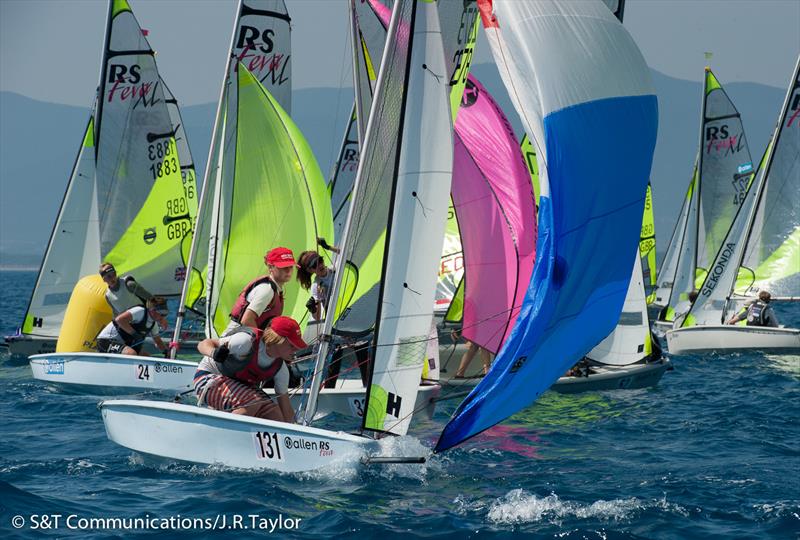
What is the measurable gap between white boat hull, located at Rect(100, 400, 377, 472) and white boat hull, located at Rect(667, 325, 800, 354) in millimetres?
12168

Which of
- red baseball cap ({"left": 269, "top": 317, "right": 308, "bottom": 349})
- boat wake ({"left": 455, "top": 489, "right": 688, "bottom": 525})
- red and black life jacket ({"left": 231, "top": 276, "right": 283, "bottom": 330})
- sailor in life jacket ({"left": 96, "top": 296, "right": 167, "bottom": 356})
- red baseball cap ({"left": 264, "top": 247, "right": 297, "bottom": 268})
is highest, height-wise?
red baseball cap ({"left": 264, "top": 247, "right": 297, "bottom": 268})

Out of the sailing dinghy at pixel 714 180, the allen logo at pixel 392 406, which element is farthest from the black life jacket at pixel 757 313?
the allen logo at pixel 392 406

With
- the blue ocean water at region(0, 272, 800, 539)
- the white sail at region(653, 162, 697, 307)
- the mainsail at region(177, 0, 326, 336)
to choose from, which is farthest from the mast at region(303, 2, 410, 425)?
the white sail at region(653, 162, 697, 307)

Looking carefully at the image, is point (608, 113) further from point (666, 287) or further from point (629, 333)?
point (666, 287)

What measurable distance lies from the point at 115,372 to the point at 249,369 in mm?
5213

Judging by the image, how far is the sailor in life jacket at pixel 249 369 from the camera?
8.39 meters

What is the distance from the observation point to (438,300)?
771 inches

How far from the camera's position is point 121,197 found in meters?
17.6

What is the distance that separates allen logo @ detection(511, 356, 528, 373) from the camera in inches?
315

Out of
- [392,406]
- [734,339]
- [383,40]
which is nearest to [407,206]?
[392,406]

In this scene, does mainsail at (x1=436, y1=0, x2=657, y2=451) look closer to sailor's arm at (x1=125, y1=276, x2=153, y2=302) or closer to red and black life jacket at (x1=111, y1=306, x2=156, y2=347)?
red and black life jacket at (x1=111, y1=306, x2=156, y2=347)

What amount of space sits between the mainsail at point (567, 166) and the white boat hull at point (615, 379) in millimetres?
5251

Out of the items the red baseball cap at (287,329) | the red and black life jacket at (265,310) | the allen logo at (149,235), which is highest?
Result: the allen logo at (149,235)

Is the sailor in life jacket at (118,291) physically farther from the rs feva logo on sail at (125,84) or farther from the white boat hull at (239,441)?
the white boat hull at (239,441)
